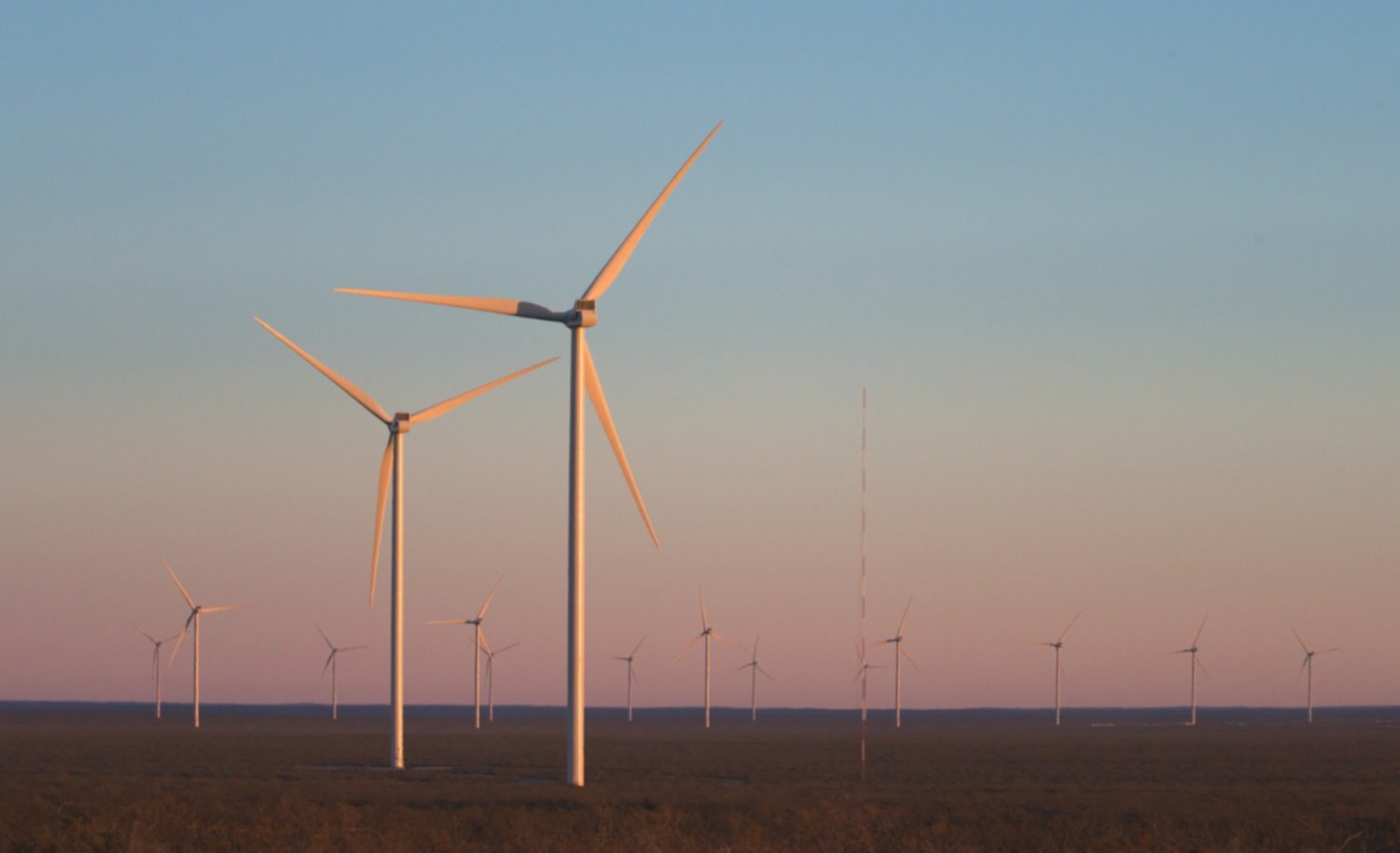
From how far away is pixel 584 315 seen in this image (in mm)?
55781

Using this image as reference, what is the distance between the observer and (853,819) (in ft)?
167

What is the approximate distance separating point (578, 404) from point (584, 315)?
2780 millimetres

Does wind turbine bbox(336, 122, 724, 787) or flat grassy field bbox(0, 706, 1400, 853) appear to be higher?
wind turbine bbox(336, 122, 724, 787)

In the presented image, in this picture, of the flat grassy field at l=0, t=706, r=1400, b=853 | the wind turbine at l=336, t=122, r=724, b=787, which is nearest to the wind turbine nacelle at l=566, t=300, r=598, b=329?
the wind turbine at l=336, t=122, r=724, b=787

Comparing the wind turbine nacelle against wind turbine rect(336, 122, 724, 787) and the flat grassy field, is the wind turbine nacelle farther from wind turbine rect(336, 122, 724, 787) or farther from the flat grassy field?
the flat grassy field

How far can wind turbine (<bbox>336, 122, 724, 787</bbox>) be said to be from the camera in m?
54.1

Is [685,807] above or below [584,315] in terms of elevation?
below

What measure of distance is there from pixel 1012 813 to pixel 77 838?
2606 cm

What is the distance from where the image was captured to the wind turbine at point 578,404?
5406 cm

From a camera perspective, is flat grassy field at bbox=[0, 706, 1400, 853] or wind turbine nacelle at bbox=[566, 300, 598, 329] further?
wind turbine nacelle at bbox=[566, 300, 598, 329]

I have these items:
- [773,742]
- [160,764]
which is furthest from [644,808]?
[773,742]

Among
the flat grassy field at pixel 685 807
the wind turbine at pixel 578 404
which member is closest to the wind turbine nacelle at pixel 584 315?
the wind turbine at pixel 578 404

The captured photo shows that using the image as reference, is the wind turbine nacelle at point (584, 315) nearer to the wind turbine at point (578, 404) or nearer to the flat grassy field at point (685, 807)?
the wind turbine at point (578, 404)

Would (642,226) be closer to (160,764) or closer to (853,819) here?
(853,819)
